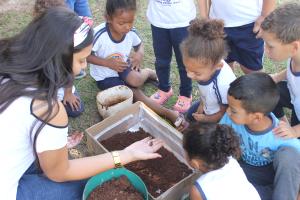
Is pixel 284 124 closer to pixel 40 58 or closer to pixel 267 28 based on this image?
pixel 267 28

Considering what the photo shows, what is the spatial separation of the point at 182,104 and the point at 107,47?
786 millimetres

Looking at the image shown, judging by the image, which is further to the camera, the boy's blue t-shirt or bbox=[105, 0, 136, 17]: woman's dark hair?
bbox=[105, 0, 136, 17]: woman's dark hair

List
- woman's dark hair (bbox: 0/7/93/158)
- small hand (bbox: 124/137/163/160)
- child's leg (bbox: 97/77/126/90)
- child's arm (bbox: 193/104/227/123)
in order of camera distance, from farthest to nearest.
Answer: child's leg (bbox: 97/77/126/90) < child's arm (bbox: 193/104/227/123) < small hand (bbox: 124/137/163/160) < woman's dark hair (bbox: 0/7/93/158)

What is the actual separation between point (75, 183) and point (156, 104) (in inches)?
47.4

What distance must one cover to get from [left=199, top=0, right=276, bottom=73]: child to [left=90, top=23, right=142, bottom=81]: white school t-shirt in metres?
0.67

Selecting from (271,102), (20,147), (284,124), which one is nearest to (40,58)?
(20,147)

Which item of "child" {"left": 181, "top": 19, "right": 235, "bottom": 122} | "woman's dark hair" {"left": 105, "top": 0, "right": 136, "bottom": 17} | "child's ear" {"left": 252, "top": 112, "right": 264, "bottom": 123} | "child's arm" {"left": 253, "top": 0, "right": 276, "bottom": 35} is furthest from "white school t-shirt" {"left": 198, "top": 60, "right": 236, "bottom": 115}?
"woman's dark hair" {"left": 105, "top": 0, "right": 136, "bottom": 17}

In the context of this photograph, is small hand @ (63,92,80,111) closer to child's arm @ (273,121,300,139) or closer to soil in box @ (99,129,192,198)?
soil in box @ (99,129,192,198)

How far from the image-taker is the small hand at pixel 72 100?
2928 mm

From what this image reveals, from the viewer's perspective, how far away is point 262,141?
2.18 metres

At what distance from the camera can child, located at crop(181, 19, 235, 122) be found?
2.27m

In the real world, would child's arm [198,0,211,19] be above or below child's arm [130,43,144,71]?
above

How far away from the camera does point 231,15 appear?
2779 mm

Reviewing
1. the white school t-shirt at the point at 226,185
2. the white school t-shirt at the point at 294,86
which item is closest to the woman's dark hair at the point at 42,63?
the white school t-shirt at the point at 226,185
